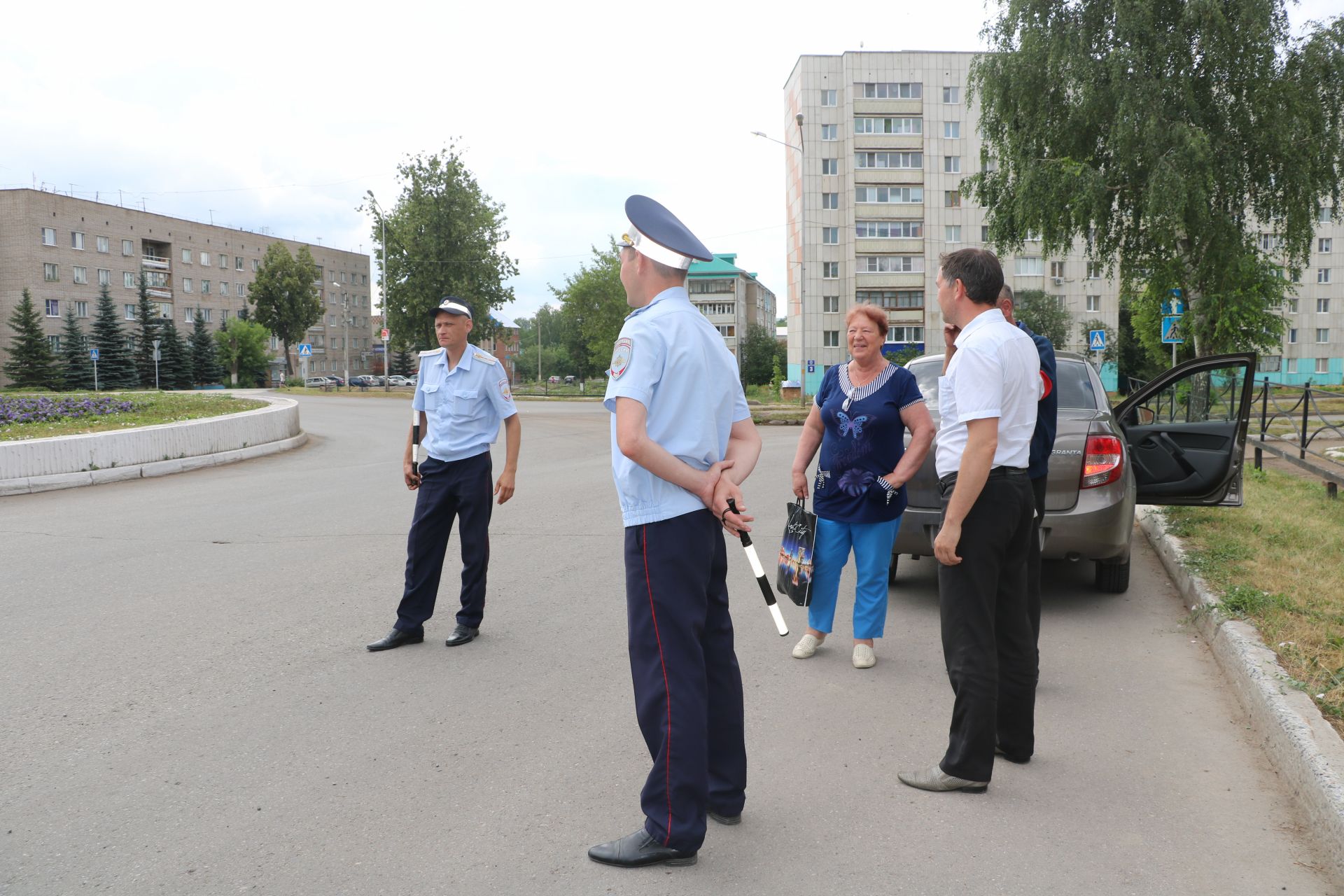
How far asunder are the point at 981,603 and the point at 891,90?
2699 inches

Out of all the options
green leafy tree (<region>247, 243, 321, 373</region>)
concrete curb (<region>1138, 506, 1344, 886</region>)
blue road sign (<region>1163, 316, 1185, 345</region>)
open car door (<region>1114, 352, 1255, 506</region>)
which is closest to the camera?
concrete curb (<region>1138, 506, 1344, 886</region>)

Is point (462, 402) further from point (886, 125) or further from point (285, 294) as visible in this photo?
point (285, 294)

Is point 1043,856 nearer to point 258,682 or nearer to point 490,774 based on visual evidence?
point 490,774

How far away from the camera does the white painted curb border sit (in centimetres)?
1185

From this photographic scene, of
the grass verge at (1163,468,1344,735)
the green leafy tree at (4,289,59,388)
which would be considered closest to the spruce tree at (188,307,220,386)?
the green leafy tree at (4,289,59,388)

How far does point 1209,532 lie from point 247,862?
744cm

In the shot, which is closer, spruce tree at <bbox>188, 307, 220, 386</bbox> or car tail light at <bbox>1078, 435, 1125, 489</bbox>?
car tail light at <bbox>1078, 435, 1125, 489</bbox>

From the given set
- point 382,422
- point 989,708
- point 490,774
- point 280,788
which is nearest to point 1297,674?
point 989,708

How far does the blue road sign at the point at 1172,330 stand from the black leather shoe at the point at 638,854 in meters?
21.7

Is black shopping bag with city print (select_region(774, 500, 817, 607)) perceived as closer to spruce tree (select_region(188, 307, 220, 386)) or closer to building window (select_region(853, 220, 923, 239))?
building window (select_region(853, 220, 923, 239))

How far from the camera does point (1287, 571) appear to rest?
6.43 m

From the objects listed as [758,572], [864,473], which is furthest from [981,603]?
[864,473]

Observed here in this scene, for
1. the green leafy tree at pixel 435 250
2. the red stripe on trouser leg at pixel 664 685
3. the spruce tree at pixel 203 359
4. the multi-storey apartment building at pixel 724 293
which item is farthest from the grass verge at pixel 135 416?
the multi-storey apartment building at pixel 724 293

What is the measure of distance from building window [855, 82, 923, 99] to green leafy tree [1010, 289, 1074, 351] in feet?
49.3
